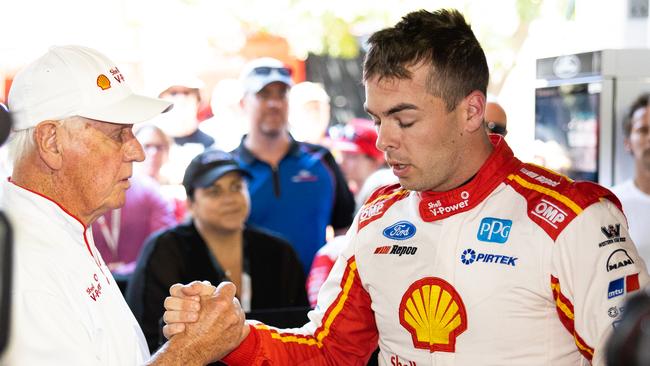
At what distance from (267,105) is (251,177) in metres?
0.81

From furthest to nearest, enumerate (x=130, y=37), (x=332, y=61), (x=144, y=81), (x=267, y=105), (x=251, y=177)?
(x=332, y=61)
(x=130, y=37)
(x=144, y=81)
(x=267, y=105)
(x=251, y=177)

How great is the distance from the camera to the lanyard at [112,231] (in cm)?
565

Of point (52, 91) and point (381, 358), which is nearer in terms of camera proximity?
point (52, 91)

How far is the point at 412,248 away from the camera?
→ 2.56 metres

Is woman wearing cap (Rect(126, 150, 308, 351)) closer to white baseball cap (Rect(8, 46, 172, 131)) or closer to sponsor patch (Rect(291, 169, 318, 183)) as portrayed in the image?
sponsor patch (Rect(291, 169, 318, 183))

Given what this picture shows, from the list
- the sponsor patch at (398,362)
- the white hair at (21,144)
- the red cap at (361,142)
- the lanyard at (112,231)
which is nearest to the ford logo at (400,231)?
the sponsor patch at (398,362)

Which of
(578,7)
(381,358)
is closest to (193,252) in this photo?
(381,358)

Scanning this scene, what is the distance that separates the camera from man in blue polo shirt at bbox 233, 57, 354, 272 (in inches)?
211

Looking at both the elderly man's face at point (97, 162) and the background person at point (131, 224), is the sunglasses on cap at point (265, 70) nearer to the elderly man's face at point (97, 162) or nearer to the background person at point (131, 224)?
the background person at point (131, 224)

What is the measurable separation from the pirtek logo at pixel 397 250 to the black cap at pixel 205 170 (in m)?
2.15

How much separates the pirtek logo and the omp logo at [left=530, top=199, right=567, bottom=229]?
1.25 ft

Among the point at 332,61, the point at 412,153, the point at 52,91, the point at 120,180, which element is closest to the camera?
the point at 52,91

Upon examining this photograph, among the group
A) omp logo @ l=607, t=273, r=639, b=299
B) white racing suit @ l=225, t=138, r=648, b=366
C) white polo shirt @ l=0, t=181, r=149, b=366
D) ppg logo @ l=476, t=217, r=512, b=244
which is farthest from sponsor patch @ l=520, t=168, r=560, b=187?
white polo shirt @ l=0, t=181, r=149, b=366

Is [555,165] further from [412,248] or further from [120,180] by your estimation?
[120,180]
